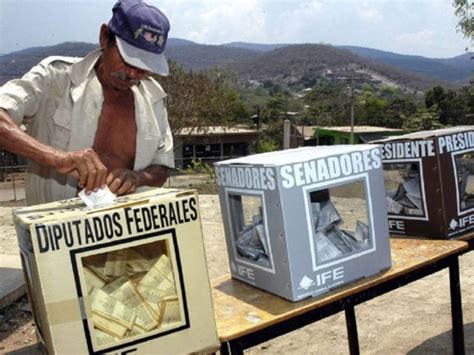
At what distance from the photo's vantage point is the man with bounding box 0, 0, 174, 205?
166cm

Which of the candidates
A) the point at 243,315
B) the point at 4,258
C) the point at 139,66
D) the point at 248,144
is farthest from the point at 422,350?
the point at 248,144

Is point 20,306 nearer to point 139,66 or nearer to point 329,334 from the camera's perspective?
point 329,334

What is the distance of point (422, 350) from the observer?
3.16 metres

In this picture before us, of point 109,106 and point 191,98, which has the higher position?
point 191,98

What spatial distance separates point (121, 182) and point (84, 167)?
217mm

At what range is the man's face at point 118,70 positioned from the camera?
1.76m

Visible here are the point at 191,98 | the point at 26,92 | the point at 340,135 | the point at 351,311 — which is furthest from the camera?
the point at 340,135

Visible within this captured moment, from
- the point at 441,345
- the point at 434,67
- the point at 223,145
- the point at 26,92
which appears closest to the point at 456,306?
the point at 441,345

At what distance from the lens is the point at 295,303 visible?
1697 mm

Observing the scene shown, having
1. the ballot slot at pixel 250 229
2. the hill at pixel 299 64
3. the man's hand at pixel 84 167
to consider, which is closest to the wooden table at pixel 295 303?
the ballot slot at pixel 250 229

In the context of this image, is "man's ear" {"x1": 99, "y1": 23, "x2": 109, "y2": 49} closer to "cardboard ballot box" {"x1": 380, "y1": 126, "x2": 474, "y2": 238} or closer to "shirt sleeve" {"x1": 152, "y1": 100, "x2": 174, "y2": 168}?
"shirt sleeve" {"x1": 152, "y1": 100, "x2": 174, "y2": 168}

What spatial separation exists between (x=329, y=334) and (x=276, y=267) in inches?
74.8

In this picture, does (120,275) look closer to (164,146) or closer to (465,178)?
(164,146)

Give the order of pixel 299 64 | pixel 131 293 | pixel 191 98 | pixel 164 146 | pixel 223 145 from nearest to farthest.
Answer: pixel 131 293, pixel 164 146, pixel 191 98, pixel 223 145, pixel 299 64
